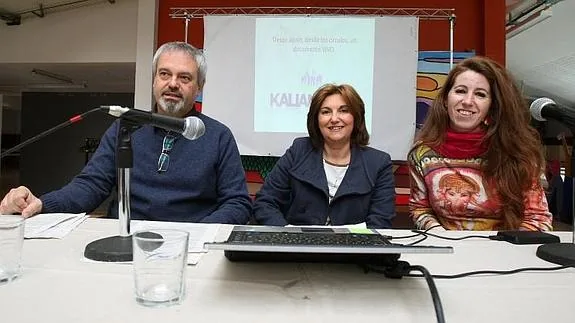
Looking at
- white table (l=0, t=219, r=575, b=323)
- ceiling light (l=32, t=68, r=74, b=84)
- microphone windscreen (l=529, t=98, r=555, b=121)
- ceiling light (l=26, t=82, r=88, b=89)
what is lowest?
white table (l=0, t=219, r=575, b=323)

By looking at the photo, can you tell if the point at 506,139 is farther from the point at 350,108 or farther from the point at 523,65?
the point at 523,65

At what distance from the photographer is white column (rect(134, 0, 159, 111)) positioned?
3.28m

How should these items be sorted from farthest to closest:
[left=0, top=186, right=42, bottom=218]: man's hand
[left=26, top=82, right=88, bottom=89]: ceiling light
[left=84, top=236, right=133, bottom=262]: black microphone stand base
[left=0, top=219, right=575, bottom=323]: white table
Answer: [left=26, top=82, right=88, bottom=89]: ceiling light < [left=0, top=186, right=42, bottom=218]: man's hand < [left=84, top=236, right=133, bottom=262]: black microphone stand base < [left=0, top=219, right=575, bottom=323]: white table

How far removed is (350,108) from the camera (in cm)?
154

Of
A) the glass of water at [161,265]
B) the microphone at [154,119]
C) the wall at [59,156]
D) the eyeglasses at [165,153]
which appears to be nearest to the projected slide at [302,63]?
the eyeglasses at [165,153]

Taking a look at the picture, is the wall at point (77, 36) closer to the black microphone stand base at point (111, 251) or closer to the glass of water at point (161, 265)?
the black microphone stand base at point (111, 251)

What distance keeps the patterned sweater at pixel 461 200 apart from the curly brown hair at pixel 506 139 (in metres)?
0.03

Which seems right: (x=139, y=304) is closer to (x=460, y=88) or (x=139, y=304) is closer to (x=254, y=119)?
(x=460, y=88)

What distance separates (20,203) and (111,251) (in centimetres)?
45

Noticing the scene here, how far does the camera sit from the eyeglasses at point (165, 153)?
128 cm

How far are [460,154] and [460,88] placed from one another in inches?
8.6

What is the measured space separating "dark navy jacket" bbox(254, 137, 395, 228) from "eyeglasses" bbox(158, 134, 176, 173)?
351 millimetres


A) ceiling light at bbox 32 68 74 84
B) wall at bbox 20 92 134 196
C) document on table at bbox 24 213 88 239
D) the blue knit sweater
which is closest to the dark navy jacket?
the blue knit sweater

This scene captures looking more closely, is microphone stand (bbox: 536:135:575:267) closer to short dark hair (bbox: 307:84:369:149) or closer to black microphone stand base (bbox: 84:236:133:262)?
black microphone stand base (bbox: 84:236:133:262)
